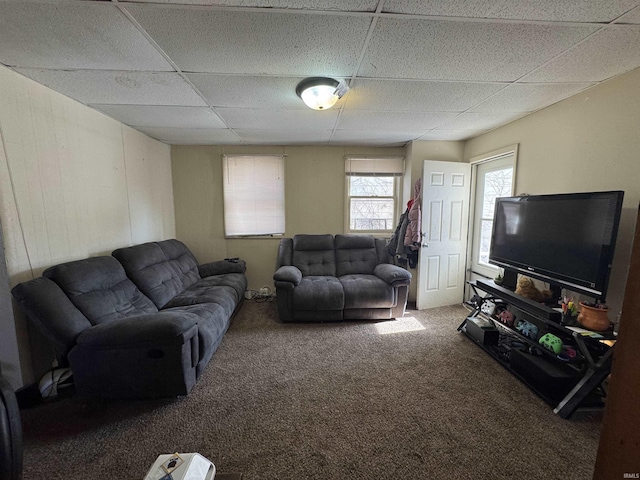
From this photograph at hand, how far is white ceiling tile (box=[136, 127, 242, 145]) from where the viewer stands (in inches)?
123

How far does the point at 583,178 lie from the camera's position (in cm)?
212

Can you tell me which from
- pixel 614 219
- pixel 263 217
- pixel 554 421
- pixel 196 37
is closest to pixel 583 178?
pixel 614 219

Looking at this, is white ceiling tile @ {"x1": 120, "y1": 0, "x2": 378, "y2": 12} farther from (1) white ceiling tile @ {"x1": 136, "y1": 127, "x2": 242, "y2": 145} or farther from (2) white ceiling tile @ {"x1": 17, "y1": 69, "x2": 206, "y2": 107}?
(1) white ceiling tile @ {"x1": 136, "y1": 127, "x2": 242, "y2": 145}

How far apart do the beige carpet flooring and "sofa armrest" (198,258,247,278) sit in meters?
1.41

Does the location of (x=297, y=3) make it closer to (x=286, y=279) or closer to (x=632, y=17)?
(x=632, y=17)

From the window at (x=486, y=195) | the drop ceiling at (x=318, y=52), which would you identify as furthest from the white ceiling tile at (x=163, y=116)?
the window at (x=486, y=195)

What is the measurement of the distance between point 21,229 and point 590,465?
3.69 metres

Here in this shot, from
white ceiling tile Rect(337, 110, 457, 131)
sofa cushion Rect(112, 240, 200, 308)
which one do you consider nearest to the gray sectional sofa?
sofa cushion Rect(112, 240, 200, 308)

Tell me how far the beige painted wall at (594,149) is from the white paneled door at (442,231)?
0.83 metres

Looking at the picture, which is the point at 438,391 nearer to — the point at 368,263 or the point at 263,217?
the point at 368,263

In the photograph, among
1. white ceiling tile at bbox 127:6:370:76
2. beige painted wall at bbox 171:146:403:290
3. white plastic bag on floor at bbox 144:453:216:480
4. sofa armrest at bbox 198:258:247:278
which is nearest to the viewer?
white plastic bag on floor at bbox 144:453:216:480

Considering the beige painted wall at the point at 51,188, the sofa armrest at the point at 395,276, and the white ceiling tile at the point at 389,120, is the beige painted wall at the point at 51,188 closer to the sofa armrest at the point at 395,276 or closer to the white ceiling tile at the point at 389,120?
the white ceiling tile at the point at 389,120

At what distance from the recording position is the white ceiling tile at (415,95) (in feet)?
6.60

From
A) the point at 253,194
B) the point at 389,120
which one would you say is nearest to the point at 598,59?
the point at 389,120
